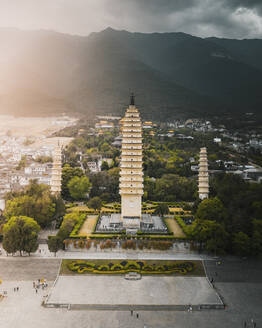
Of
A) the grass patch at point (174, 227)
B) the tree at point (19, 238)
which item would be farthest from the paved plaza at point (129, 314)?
the grass patch at point (174, 227)

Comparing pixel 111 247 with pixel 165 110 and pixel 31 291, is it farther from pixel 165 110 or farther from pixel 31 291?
pixel 165 110

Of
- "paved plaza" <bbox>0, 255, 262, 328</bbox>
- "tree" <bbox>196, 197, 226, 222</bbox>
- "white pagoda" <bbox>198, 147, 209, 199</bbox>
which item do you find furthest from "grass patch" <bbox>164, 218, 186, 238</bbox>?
"paved plaza" <bbox>0, 255, 262, 328</bbox>

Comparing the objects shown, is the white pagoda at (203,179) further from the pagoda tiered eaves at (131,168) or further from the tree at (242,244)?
the tree at (242,244)

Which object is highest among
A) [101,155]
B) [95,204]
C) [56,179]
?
[101,155]

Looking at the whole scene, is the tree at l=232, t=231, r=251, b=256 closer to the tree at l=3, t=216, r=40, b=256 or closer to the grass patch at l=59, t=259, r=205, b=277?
the grass patch at l=59, t=259, r=205, b=277

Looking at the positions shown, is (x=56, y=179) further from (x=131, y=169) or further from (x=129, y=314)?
(x=129, y=314)

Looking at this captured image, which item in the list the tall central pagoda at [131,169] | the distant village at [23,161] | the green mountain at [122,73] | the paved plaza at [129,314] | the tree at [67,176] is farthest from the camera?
the green mountain at [122,73]

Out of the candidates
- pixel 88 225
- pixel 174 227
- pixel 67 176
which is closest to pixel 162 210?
pixel 174 227
